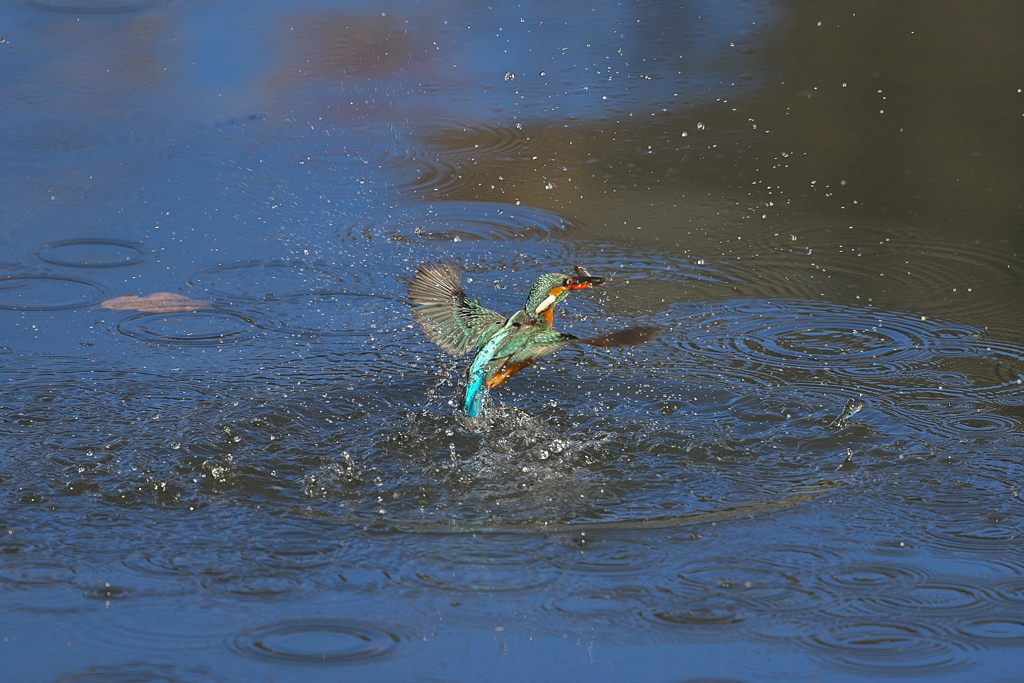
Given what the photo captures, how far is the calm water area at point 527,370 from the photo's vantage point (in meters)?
2.76

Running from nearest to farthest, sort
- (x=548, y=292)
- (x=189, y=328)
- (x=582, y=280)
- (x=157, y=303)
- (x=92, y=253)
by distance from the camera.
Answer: (x=582, y=280), (x=548, y=292), (x=189, y=328), (x=157, y=303), (x=92, y=253)

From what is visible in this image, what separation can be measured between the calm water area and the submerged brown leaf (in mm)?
20

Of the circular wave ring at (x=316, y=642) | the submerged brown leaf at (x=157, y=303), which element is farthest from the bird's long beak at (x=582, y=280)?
the submerged brown leaf at (x=157, y=303)

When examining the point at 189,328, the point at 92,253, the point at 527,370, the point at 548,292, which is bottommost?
the point at 527,370

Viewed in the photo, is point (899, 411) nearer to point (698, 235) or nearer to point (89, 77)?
point (698, 235)

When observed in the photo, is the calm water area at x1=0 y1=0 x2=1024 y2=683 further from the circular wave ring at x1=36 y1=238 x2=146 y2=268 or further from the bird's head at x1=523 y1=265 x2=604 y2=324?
the bird's head at x1=523 y1=265 x2=604 y2=324

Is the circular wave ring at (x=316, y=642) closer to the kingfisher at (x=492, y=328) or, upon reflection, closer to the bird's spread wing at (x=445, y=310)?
the kingfisher at (x=492, y=328)

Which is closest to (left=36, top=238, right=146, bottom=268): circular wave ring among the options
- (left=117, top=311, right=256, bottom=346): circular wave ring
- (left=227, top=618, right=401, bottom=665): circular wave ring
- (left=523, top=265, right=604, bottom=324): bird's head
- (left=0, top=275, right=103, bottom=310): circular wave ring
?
(left=0, top=275, right=103, bottom=310): circular wave ring

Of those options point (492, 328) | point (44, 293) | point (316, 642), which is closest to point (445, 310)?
point (492, 328)

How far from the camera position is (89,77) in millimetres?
6961

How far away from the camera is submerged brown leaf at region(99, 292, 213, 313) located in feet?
15.1

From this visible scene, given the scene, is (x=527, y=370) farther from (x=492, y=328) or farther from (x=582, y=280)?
(x=582, y=280)

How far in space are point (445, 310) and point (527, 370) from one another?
597 millimetres

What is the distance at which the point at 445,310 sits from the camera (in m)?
3.72
